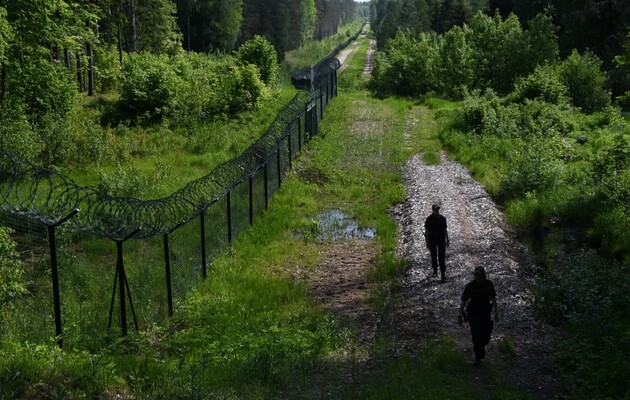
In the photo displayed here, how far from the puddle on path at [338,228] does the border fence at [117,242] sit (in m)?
1.72

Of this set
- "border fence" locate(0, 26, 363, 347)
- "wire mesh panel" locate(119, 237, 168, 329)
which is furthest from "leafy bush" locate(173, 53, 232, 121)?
"wire mesh panel" locate(119, 237, 168, 329)

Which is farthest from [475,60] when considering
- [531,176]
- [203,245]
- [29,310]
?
[29,310]

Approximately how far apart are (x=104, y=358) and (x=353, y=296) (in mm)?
6022

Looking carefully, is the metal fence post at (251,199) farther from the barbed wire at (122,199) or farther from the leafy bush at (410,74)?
the leafy bush at (410,74)

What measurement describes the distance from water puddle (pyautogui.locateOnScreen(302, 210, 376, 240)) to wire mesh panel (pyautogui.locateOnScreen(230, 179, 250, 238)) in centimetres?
162

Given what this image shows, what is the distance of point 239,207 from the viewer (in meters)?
16.7

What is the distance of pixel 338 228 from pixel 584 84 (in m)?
24.2

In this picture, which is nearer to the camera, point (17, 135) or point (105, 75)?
point (17, 135)

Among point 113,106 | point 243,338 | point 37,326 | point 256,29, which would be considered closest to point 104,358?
point 37,326

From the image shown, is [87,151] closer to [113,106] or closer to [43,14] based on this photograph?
[43,14]

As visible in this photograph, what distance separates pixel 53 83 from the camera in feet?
78.5

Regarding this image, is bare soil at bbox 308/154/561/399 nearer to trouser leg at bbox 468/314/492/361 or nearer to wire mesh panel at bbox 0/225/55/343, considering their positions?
trouser leg at bbox 468/314/492/361

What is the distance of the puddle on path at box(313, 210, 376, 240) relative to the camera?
17.7 metres

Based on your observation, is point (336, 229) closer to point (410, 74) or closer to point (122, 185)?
point (122, 185)
